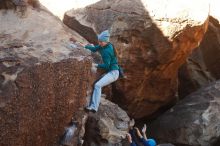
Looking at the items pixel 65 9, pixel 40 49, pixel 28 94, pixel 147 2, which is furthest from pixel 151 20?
pixel 28 94

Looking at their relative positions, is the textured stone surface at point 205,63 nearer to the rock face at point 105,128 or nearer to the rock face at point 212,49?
the rock face at point 212,49

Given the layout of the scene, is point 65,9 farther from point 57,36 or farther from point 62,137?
point 62,137

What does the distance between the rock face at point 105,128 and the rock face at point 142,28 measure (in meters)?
2.55

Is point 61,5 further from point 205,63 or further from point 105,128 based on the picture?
point 205,63

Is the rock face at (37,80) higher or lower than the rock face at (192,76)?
higher

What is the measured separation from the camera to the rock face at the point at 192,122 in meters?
11.7

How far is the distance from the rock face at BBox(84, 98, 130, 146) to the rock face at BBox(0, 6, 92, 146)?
0.63 meters

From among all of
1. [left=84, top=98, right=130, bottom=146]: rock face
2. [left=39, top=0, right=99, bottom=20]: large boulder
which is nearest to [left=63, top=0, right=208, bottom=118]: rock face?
[left=39, top=0, right=99, bottom=20]: large boulder

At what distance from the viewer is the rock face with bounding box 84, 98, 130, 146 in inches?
320

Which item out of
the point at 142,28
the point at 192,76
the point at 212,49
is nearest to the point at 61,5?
the point at 142,28

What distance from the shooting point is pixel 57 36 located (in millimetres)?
7934

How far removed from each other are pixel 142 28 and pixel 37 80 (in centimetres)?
450

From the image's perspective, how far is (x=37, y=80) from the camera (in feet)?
22.4

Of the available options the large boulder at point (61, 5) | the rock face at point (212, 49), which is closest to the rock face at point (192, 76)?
the rock face at point (212, 49)
